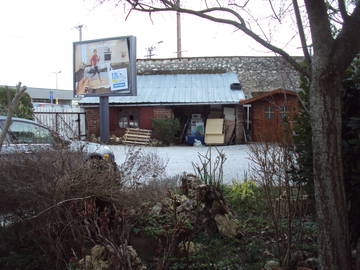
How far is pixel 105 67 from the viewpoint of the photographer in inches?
761

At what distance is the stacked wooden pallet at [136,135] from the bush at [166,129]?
22.7 inches

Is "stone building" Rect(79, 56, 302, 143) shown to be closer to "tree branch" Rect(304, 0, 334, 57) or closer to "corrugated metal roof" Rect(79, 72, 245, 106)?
"corrugated metal roof" Rect(79, 72, 245, 106)

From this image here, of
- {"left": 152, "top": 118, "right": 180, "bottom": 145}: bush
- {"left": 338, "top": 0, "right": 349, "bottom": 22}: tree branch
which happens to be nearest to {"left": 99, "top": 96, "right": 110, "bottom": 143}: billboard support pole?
{"left": 152, "top": 118, "right": 180, "bottom": 145}: bush

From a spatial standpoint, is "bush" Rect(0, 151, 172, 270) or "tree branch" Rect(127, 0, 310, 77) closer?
"tree branch" Rect(127, 0, 310, 77)

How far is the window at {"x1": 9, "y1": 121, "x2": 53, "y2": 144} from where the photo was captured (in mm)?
4648

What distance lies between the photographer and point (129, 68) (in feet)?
61.1

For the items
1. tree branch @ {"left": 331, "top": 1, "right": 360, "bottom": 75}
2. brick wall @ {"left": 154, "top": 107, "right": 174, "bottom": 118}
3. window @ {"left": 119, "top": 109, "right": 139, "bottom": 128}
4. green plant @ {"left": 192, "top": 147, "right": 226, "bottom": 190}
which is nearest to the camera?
tree branch @ {"left": 331, "top": 1, "right": 360, "bottom": 75}

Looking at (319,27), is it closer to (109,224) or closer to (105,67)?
(109,224)

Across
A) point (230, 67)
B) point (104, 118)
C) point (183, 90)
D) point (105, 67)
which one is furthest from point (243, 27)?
point (230, 67)

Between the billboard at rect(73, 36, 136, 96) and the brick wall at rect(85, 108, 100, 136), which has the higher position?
the billboard at rect(73, 36, 136, 96)

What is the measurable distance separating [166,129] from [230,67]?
7.53 meters

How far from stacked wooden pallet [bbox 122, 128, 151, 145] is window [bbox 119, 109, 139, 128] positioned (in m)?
1.03

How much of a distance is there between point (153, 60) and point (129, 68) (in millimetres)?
7167

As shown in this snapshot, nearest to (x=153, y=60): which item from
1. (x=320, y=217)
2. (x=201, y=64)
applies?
(x=201, y=64)
